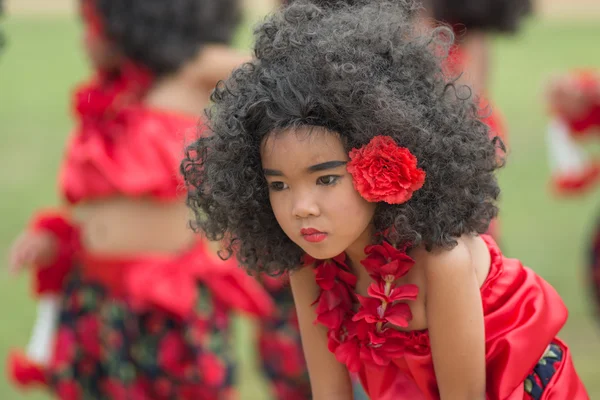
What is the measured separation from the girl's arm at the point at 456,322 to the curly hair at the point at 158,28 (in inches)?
69.8

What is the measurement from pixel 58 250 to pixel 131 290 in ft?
1.33

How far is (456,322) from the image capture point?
1934 millimetres

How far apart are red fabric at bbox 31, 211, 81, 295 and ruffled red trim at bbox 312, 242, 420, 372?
1.62 metres

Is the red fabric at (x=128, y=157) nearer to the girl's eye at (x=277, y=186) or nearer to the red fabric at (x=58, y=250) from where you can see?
the red fabric at (x=58, y=250)

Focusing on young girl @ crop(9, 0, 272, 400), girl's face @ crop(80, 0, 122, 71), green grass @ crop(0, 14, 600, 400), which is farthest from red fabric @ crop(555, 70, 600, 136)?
girl's face @ crop(80, 0, 122, 71)

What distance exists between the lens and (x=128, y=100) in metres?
3.44

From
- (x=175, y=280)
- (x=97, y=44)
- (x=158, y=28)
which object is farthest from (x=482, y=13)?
(x=175, y=280)

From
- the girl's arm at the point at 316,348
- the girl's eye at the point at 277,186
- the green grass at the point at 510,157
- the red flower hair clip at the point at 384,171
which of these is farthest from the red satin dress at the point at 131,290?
the red flower hair clip at the point at 384,171

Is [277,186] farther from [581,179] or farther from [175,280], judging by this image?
[581,179]

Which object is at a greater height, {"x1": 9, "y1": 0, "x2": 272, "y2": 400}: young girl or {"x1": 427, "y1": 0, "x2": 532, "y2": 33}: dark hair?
{"x1": 427, "y1": 0, "x2": 532, "y2": 33}: dark hair

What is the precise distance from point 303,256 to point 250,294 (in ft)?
4.56

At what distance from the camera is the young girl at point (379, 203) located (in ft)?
6.21

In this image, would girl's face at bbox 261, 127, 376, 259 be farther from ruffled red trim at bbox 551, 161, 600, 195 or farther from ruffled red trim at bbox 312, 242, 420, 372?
ruffled red trim at bbox 551, 161, 600, 195

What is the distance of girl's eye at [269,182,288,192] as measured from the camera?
6.39ft
